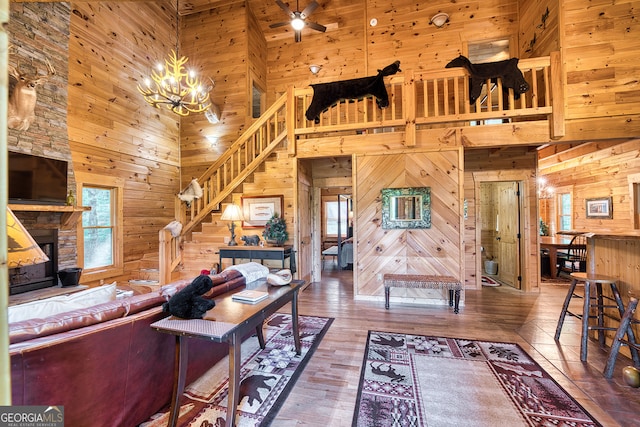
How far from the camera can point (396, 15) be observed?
19.1 ft

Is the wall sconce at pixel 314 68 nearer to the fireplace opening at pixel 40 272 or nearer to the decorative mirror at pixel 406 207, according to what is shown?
the decorative mirror at pixel 406 207

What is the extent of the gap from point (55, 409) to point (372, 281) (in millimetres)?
3996

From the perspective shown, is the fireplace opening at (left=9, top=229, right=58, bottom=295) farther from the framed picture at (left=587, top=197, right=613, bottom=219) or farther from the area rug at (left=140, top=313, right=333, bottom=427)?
the framed picture at (left=587, top=197, right=613, bottom=219)

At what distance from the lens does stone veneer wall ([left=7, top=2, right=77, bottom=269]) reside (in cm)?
354

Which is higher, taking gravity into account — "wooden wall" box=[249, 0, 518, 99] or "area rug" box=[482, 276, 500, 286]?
"wooden wall" box=[249, 0, 518, 99]

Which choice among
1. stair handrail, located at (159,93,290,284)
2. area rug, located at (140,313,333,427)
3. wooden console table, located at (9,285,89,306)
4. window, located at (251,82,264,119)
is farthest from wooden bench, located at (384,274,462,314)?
window, located at (251,82,264,119)

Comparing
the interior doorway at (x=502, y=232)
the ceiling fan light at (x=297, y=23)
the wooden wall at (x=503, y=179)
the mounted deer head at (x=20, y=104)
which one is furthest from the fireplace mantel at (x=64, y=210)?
the interior doorway at (x=502, y=232)

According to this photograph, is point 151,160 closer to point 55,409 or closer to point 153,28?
point 153,28

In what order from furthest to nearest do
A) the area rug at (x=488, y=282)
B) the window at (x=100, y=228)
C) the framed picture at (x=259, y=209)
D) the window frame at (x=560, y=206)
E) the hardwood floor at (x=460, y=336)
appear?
the window frame at (x=560, y=206), the area rug at (x=488, y=282), the framed picture at (x=259, y=209), the window at (x=100, y=228), the hardwood floor at (x=460, y=336)

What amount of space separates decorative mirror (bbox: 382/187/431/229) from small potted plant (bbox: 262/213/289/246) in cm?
173

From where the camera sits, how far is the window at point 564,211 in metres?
7.52

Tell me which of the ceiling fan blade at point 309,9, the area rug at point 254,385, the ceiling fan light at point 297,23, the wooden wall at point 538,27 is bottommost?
the area rug at point 254,385

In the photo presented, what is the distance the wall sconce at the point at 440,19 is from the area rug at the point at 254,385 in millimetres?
6173

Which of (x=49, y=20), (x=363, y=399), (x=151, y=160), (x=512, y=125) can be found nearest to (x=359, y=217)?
(x=512, y=125)
